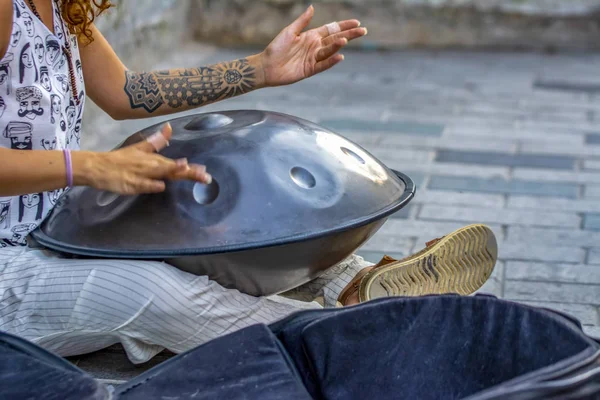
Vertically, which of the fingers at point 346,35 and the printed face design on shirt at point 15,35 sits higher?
the printed face design on shirt at point 15,35

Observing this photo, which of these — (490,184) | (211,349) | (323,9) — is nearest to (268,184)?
(211,349)

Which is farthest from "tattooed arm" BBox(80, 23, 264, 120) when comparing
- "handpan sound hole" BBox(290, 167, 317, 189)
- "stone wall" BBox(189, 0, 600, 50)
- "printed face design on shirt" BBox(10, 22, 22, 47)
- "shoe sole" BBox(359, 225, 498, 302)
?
"stone wall" BBox(189, 0, 600, 50)

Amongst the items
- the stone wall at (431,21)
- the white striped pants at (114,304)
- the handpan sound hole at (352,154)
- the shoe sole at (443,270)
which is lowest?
the stone wall at (431,21)

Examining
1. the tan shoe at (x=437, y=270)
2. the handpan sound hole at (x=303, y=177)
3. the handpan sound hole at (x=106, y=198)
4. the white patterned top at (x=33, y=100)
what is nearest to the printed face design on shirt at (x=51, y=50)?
the white patterned top at (x=33, y=100)

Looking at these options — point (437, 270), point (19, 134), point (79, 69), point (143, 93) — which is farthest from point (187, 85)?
point (437, 270)

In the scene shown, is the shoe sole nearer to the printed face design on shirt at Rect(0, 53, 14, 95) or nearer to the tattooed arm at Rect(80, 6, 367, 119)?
the tattooed arm at Rect(80, 6, 367, 119)

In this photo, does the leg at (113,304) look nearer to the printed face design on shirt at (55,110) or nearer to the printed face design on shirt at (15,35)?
the printed face design on shirt at (55,110)

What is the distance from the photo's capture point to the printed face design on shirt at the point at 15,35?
1.75 meters

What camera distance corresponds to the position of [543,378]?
1354mm

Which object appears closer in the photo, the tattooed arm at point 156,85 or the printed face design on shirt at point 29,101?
the printed face design on shirt at point 29,101

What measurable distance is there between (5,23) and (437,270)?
106 centimetres

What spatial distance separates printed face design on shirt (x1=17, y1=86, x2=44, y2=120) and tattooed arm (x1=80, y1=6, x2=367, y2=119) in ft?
1.05

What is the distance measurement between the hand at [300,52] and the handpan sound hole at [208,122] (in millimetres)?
293

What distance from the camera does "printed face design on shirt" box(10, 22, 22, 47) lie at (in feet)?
5.76
